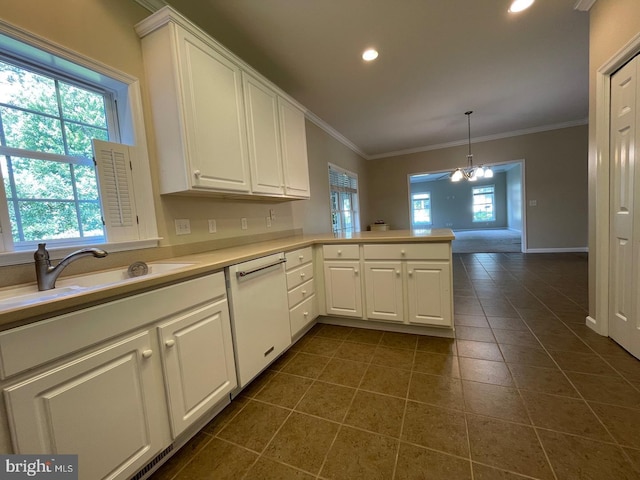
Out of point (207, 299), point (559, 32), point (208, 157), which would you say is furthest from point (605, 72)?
point (207, 299)

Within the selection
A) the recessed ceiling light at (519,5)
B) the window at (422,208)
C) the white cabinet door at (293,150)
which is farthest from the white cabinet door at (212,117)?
the window at (422,208)

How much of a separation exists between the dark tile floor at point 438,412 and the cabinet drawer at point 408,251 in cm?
71

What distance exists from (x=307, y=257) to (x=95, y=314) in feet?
5.27

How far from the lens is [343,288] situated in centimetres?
246

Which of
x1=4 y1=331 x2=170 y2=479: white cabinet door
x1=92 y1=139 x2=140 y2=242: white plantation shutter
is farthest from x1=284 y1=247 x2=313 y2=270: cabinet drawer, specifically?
x1=4 y1=331 x2=170 y2=479: white cabinet door

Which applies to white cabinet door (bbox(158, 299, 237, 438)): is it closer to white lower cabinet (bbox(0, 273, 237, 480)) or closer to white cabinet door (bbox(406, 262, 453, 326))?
white lower cabinet (bbox(0, 273, 237, 480))

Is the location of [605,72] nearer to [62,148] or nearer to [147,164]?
[147,164]

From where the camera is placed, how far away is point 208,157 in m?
1.74

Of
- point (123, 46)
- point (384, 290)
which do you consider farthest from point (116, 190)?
point (384, 290)

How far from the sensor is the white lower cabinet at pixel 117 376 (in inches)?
30.4

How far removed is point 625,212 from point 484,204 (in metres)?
11.9

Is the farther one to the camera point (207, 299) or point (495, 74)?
point (495, 74)

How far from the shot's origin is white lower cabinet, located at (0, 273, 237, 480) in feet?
2.53

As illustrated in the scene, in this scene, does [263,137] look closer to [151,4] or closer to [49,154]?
[151,4]
